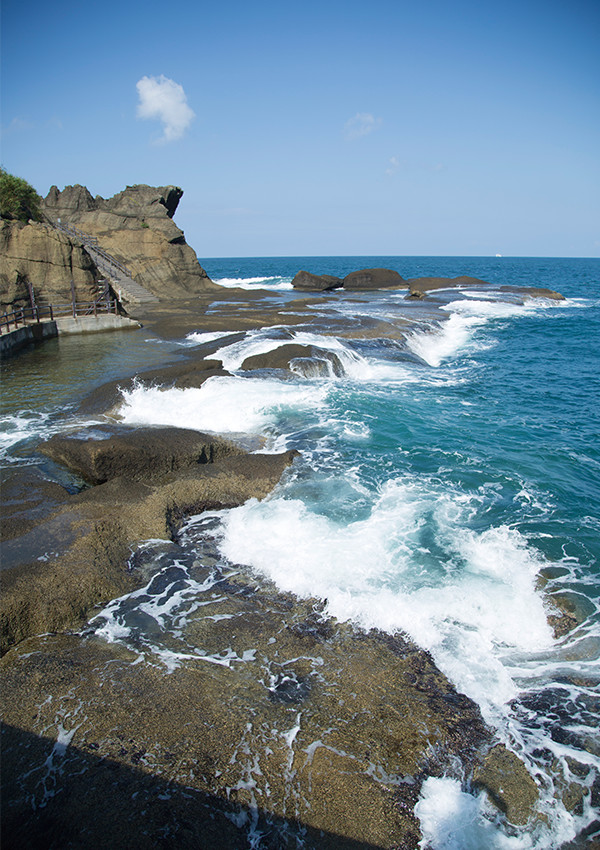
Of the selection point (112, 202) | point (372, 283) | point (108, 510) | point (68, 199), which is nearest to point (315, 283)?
point (372, 283)

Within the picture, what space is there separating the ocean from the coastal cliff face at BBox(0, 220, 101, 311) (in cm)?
610

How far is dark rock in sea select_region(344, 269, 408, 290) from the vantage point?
5459cm

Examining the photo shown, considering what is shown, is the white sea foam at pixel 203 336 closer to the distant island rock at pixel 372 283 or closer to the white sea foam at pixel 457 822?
the white sea foam at pixel 457 822

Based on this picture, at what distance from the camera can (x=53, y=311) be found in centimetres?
2816

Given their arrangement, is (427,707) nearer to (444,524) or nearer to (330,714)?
(330,714)

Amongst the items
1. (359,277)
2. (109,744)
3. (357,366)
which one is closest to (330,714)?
(109,744)

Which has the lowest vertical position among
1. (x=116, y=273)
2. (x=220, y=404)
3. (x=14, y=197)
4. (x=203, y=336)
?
(x=220, y=404)

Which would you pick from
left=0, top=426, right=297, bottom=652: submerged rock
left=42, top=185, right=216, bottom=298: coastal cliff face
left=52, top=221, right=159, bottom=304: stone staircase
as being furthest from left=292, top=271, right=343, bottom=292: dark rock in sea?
left=0, top=426, right=297, bottom=652: submerged rock

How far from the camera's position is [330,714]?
16.5 ft

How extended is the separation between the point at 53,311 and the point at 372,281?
36.2m

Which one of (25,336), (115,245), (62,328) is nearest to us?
(25,336)

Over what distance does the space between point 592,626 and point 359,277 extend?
51.9m

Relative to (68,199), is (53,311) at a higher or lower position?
lower

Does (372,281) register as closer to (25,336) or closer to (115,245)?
(115,245)
